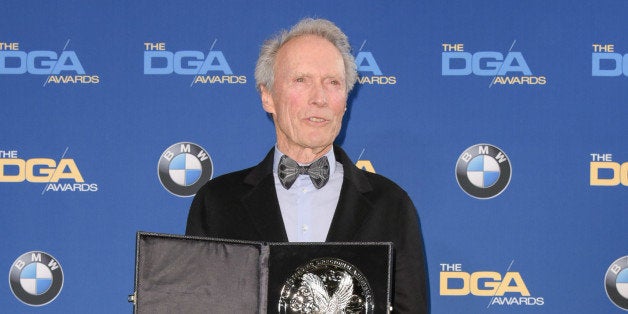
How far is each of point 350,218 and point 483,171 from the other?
107cm

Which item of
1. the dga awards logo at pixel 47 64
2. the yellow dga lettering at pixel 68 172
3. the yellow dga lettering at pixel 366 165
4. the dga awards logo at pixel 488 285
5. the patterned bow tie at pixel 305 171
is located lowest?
the dga awards logo at pixel 488 285

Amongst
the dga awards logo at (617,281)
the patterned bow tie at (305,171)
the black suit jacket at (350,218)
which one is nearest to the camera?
the black suit jacket at (350,218)

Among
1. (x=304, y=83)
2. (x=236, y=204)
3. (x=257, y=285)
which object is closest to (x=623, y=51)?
(x=304, y=83)

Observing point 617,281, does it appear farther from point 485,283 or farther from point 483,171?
point 483,171

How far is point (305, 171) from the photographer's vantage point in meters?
2.08

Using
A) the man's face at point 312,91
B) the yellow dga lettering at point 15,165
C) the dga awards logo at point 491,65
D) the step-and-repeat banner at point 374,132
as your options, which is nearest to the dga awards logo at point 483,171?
the step-and-repeat banner at point 374,132

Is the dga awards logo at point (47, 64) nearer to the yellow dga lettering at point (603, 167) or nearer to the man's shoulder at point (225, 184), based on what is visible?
the man's shoulder at point (225, 184)

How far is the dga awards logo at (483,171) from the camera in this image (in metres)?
2.92

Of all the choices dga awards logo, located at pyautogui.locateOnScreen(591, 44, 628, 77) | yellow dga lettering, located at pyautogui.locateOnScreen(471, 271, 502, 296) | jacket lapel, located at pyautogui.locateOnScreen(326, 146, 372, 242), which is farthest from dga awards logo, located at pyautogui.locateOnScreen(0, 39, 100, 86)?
dga awards logo, located at pyautogui.locateOnScreen(591, 44, 628, 77)

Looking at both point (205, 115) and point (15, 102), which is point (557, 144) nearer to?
point (205, 115)

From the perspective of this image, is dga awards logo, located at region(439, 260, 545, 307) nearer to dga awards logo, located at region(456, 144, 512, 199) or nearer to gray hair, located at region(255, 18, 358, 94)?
dga awards logo, located at region(456, 144, 512, 199)

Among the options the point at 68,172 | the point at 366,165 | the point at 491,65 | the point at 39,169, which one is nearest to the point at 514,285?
the point at 366,165

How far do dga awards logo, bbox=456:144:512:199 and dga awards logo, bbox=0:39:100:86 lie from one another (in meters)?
1.38

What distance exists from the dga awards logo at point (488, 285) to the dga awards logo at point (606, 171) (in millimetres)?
438
